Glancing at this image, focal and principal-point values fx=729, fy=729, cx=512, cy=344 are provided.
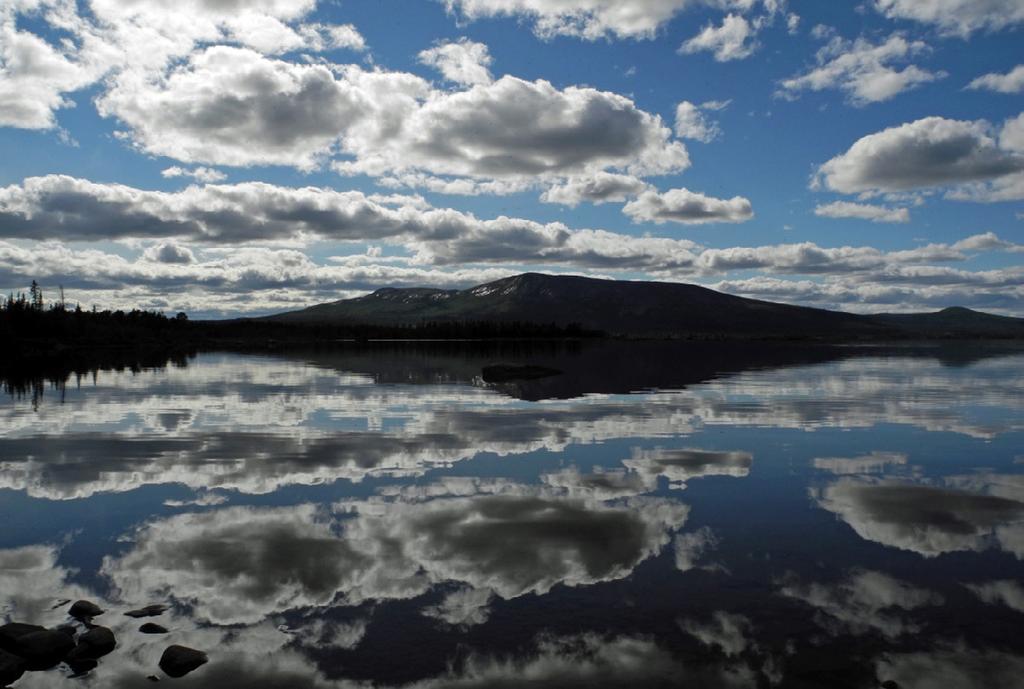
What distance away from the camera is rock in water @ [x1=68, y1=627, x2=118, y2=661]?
12.7 meters

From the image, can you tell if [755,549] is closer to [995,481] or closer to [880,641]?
[880,641]

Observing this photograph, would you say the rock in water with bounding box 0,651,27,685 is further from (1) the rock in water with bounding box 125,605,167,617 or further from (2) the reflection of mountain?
(2) the reflection of mountain

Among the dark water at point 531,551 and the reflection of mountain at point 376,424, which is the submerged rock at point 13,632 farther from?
the reflection of mountain at point 376,424

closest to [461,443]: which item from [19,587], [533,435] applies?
[533,435]

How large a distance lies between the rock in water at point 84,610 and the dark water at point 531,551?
0.32m

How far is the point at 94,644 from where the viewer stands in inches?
506

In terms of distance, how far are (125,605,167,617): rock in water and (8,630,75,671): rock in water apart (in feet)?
4.74

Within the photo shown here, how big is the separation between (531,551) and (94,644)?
960 cm

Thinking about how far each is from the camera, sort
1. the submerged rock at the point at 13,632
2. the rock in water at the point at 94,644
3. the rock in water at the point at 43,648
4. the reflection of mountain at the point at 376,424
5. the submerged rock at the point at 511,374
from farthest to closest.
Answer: the submerged rock at the point at 511,374 → the reflection of mountain at the point at 376,424 → the submerged rock at the point at 13,632 → the rock in water at the point at 94,644 → the rock in water at the point at 43,648

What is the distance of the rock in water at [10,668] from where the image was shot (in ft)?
38.8

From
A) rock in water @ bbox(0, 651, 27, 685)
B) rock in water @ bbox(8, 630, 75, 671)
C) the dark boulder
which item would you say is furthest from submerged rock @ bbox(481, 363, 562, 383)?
rock in water @ bbox(0, 651, 27, 685)

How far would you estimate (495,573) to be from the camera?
670 inches

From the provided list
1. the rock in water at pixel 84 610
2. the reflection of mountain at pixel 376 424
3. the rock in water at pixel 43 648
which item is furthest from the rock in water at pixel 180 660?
the reflection of mountain at pixel 376 424

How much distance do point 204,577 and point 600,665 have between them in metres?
9.49
